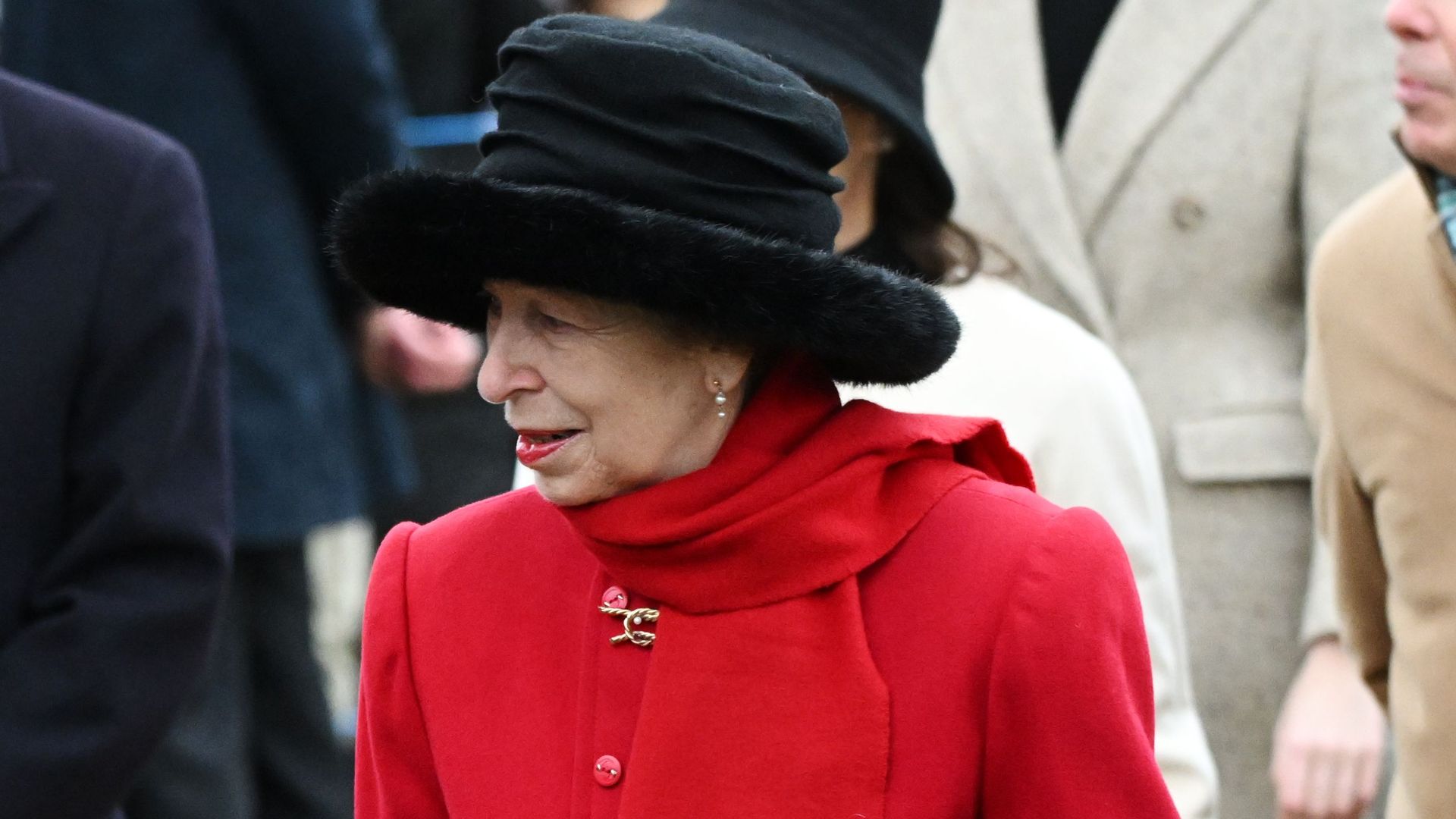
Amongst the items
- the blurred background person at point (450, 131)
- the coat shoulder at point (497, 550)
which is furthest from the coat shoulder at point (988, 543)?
the blurred background person at point (450, 131)

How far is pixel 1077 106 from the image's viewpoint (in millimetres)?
4074

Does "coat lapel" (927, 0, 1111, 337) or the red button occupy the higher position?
the red button

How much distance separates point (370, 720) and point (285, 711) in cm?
249

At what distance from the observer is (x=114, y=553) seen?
3.21 meters

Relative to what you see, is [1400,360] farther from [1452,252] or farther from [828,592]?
[828,592]

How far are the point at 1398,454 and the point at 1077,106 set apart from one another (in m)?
1.08

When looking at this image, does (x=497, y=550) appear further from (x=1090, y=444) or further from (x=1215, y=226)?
(x=1215, y=226)

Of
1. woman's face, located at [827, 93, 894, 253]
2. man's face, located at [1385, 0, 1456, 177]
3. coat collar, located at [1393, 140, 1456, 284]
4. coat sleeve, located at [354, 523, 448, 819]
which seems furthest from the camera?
woman's face, located at [827, 93, 894, 253]

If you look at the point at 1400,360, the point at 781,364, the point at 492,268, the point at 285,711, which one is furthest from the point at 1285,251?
the point at 285,711

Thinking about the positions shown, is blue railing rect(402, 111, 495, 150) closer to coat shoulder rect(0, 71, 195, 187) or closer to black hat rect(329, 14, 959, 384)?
coat shoulder rect(0, 71, 195, 187)

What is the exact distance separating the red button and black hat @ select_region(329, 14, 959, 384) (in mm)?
467

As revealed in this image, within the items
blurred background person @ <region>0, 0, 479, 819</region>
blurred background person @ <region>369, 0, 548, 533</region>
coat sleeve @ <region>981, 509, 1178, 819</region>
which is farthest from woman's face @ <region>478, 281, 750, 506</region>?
blurred background person @ <region>369, 0, 548, 533</region>

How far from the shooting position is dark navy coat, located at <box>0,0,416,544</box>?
468 centimetres

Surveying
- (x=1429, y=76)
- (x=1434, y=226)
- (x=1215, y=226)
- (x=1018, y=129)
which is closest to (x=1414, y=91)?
(x=1429, y=76)
